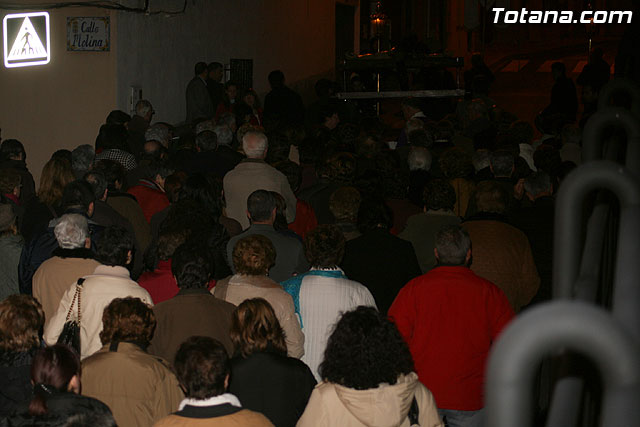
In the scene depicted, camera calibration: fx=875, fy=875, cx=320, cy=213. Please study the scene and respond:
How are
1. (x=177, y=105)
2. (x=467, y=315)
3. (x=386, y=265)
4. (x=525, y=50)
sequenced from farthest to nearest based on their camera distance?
(x=525, y=50), (x=177, y=105), (x=386, y=265), (x=467, y=315)

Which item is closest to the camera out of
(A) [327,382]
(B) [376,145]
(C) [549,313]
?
(C) [549,313]

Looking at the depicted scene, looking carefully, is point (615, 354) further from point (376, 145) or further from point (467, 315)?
point (376, 145)

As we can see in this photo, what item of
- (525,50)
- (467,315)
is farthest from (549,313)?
(525,50)

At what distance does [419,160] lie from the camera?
7.32 meters

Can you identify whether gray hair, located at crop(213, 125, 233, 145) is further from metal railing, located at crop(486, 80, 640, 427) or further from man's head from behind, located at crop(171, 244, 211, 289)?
metal railing, located at crop(486, 80, 640, 427)

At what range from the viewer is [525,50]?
30406mm

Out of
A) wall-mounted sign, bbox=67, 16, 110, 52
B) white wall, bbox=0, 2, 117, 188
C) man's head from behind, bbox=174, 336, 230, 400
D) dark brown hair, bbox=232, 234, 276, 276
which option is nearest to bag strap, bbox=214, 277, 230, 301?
dark brown hair, bbox=232, 234, 276, 276

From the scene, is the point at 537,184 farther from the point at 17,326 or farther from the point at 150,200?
the point at 17,326

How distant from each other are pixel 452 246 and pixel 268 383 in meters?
1.17

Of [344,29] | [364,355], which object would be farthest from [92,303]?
[344,29]

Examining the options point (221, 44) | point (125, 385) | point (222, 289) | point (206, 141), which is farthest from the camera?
point (221, 44)

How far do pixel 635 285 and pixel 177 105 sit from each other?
43.4 ft

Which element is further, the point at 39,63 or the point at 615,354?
the point at 39,63

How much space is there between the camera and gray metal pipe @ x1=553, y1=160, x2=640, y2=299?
1.03 metres
